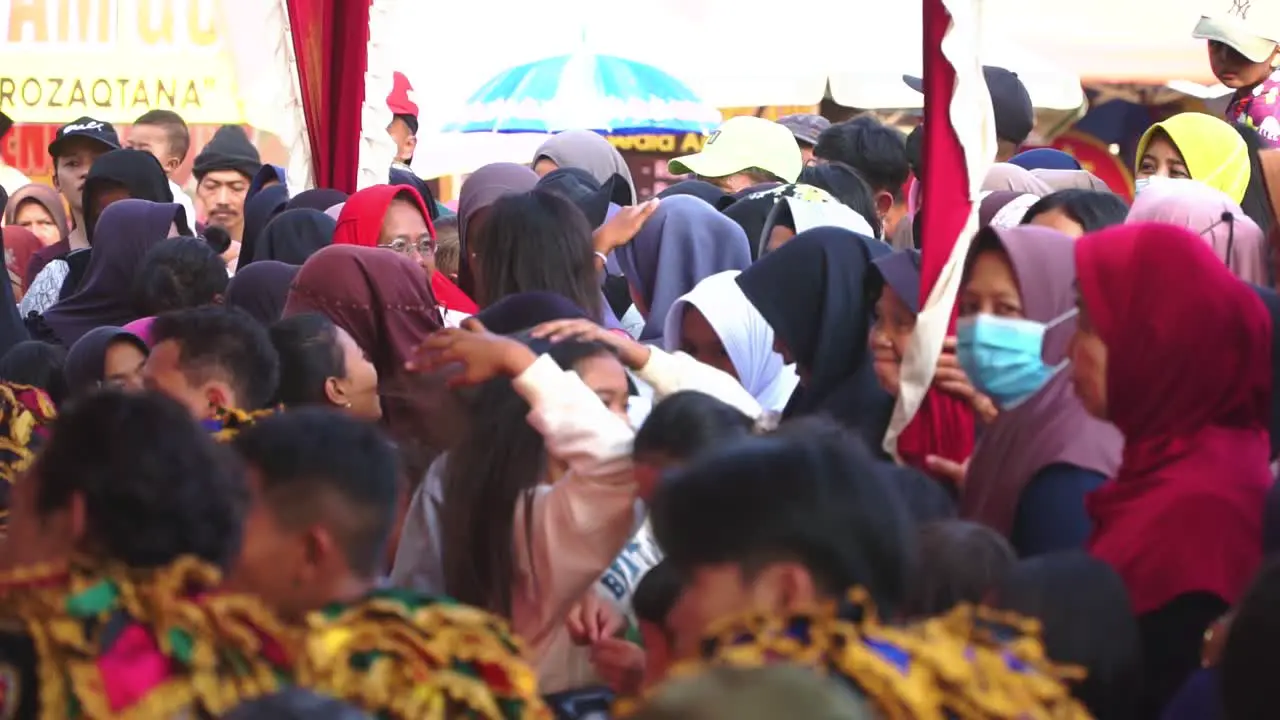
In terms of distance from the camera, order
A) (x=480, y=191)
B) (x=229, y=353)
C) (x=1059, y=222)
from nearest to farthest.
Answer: (x=229, y=353) → (x=1059, y=222) → (x=480, y=191)

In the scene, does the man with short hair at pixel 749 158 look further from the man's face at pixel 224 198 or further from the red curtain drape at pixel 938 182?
the red curtain drape at pixel 938 182

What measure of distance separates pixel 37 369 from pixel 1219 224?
3.15 m

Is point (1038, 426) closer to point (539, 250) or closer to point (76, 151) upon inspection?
point (539, 250)

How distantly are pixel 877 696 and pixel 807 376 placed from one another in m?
2.41

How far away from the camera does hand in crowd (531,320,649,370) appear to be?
3.80 m

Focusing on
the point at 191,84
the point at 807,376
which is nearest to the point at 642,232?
the point at 807,376

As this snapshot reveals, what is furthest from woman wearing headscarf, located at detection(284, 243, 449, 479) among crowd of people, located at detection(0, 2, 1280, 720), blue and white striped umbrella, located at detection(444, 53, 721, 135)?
blue and white striped umbrella, located at detection(444, 53, 721, 135)

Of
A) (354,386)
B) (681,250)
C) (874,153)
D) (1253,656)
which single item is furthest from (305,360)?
(874,153)

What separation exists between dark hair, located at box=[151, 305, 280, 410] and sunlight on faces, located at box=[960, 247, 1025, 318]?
1468 millimetres

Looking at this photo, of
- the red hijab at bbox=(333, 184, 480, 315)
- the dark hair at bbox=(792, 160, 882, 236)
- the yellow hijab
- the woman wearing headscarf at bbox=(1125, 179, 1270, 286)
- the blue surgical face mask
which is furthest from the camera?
the dark hair at bbox=(792, 160, 882, 236)

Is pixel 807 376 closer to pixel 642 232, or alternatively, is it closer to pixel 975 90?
pixel 975 90

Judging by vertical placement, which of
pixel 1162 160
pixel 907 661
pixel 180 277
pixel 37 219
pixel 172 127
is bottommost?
pixel 37 219

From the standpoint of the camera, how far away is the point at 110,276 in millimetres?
6422

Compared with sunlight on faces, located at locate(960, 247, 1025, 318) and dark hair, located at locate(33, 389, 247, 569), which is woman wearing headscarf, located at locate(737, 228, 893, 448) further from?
dark hair, located at locate(33, 389, 247, 569)
